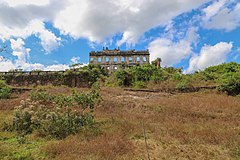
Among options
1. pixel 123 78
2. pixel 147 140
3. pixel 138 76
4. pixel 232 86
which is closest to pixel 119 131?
pixel 147 140

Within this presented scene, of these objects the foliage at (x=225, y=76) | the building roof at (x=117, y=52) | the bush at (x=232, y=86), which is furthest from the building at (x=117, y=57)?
the bush at (x=232, y=86)

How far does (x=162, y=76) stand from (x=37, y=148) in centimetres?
2037

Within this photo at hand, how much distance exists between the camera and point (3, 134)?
8227 millimetres

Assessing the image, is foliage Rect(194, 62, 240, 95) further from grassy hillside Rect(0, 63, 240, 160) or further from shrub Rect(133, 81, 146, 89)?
shrub Rect(133, 81, 146, 89)

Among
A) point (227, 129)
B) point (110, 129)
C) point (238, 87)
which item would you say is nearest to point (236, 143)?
point (227, 129)

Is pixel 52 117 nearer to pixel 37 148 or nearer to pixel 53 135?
pixel 53 135

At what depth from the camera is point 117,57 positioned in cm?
4847

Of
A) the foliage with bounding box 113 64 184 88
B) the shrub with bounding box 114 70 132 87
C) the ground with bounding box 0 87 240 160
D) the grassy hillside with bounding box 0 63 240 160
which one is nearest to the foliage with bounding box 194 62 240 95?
the foliage with bounding box 113 64 184 88

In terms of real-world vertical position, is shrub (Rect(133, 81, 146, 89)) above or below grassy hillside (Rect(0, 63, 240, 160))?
above

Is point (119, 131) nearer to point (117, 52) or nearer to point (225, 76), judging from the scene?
point (225, 76)

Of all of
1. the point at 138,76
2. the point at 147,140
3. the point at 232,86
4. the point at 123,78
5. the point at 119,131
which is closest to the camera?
the point at 147,140

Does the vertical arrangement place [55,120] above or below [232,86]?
below

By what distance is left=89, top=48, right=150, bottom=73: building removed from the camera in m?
47.7

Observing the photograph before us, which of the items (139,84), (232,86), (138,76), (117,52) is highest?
(117,52)
